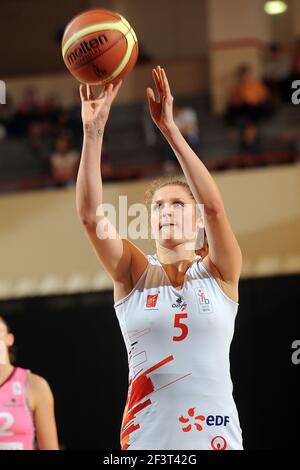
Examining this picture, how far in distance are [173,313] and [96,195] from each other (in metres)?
0.51

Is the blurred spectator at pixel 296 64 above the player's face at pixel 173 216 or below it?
above

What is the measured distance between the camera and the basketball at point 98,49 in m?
3.55

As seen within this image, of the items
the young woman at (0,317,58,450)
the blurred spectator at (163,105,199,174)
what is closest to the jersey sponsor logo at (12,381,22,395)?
the young woman at (0,317,58,450)

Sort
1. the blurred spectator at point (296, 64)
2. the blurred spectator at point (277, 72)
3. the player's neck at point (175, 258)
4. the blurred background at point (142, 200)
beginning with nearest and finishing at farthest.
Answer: the player's neck at point (175, 258) < the blurred background at point (142, 200) < the blurred spectator at point (296, 64) < the blurred spectator at point (277, 72)

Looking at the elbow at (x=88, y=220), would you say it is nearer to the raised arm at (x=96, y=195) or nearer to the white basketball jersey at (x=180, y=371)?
the raised arm at (x=96, y=195)

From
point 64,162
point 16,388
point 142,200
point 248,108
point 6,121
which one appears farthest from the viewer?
point 6,121

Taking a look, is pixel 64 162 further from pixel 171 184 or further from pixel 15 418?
pixel 171 184

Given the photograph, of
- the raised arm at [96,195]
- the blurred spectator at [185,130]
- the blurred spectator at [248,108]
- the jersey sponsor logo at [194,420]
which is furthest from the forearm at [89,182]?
the blurred spectator at [248,108]

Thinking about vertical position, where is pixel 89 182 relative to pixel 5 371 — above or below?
above

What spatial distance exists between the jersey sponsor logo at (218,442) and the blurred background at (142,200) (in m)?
5.04

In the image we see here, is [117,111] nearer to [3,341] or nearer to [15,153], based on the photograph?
[15,153]

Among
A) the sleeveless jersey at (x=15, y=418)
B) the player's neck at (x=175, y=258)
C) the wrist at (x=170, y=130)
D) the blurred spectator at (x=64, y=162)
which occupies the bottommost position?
the sleeveless jersey at (x=15, y=418)

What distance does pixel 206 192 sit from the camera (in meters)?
3.05

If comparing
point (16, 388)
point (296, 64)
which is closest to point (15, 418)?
point (16, 388)
